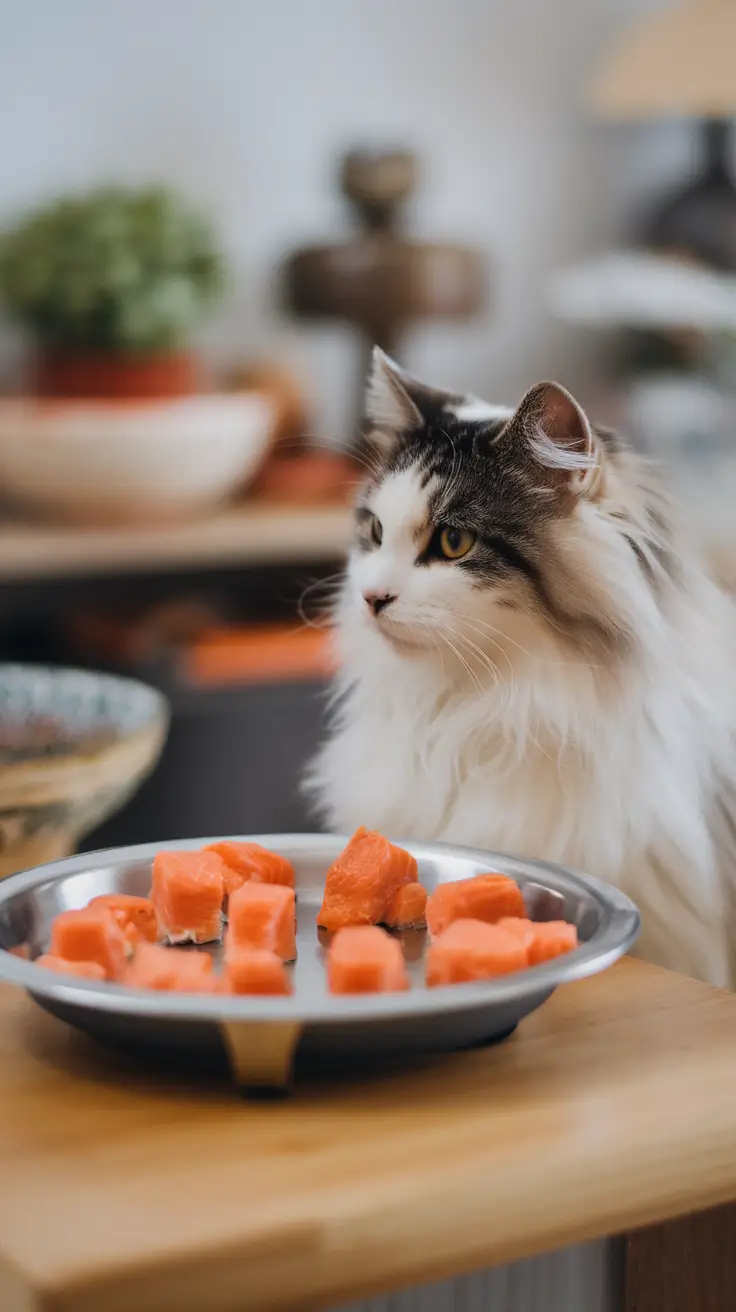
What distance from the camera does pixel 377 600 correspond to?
1.17 metres

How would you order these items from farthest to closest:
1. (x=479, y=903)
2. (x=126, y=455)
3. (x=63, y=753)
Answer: (x=126, y=455) → (x=63, y=753) → (x=479, y=903)

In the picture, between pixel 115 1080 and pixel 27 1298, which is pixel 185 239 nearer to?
pixel 115 1080

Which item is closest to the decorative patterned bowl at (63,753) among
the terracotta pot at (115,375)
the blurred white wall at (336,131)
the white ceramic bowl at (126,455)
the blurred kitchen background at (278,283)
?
the blurred kitchen background at (278,283)

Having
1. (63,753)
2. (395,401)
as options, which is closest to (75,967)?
(395,401)

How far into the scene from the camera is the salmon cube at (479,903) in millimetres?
938

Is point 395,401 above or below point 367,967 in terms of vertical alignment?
above

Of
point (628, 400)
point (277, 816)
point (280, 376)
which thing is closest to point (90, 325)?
point (280, 376)

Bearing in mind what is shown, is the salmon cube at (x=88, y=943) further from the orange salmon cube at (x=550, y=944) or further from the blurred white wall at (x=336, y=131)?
the blurred white wall at (x=336, y=131)

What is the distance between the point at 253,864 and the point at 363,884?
80 mm

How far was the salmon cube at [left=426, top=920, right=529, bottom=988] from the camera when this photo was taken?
839 mm

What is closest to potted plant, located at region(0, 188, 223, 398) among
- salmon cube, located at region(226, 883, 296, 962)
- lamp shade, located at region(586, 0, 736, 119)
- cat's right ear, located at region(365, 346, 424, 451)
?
lamp shade, located at region(586, 0, 736, 119)

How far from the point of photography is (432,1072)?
2.78ft

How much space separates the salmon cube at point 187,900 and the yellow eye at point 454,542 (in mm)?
335

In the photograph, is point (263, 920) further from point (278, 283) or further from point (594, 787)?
point (278, 283)
